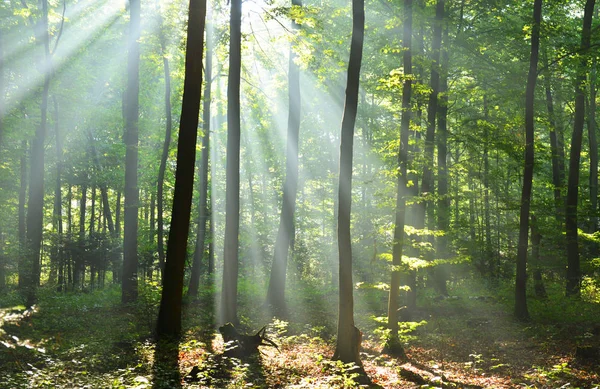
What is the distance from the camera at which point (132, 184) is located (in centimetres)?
1631

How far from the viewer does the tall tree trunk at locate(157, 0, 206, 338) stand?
361 inches

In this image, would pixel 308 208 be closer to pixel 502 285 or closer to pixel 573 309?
pixel 502 285

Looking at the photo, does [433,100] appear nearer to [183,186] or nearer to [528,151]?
[528,151]

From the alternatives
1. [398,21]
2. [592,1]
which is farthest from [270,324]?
[592,1]

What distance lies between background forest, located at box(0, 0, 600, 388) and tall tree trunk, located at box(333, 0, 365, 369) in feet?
0.15

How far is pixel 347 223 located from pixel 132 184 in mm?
9324

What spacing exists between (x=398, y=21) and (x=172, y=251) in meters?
8.36

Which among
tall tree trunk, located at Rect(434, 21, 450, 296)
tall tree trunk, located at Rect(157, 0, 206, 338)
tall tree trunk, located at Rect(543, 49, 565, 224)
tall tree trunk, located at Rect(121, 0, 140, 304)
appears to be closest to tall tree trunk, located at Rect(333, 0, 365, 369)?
tall tree trunk, located at Rect(157, 0, 206, 338)

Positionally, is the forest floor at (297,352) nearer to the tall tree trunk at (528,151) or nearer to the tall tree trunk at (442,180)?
the tall tree trunk at (442,180)

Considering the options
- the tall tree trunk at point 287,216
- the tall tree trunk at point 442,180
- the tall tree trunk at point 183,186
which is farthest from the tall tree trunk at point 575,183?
the tall tree trunk at point 183,186

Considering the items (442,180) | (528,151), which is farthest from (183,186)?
(442,180)

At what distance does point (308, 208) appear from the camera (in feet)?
111

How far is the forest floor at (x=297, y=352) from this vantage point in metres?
7.54

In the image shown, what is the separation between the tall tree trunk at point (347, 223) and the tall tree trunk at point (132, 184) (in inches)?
336
